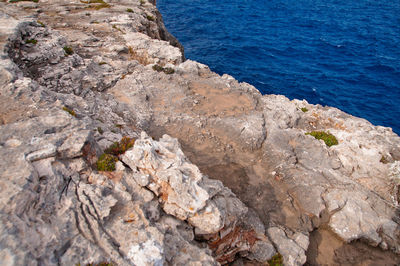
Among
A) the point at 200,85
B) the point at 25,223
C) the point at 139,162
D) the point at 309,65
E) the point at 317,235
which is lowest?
the point at 309,65

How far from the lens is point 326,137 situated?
21.9 metres

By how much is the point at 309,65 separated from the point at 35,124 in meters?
55.7

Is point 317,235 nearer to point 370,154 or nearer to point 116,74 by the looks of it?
point 370,154

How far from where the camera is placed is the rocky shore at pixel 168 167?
9.66 meters

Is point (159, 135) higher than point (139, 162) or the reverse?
the reverse

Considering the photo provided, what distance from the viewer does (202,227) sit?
11.8 m

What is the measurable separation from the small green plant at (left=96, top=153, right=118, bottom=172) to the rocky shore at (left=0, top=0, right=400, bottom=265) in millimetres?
A: 62

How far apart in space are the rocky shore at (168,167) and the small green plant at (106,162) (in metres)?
0.06

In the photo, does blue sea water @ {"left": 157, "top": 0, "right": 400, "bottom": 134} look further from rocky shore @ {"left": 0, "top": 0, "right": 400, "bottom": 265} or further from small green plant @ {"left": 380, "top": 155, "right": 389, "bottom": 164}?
small green plant @ {"left": 380, "top": 155, "right": 389, "bottom": 164}

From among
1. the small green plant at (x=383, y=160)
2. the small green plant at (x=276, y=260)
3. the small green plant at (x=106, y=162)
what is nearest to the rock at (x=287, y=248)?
the small green plant at (x=276, y=260)

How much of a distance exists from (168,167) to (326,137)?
15349 mm

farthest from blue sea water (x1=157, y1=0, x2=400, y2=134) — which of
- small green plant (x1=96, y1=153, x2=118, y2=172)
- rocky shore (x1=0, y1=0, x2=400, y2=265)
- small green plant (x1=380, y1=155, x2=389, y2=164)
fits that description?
small green plant (x1=96, y1=153, x2=118, y2=172)

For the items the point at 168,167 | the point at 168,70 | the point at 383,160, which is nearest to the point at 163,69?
the point at 168,70

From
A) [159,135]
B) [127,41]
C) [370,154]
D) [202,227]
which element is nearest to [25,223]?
[202,227]
